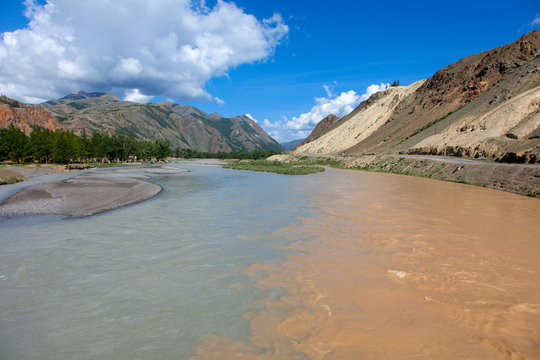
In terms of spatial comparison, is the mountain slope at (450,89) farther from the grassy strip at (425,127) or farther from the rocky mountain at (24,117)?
the rocky mountain at (24,117)

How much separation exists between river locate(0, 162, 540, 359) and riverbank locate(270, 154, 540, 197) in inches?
616

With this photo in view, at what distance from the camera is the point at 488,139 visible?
143ft

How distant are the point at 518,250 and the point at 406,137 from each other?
74.1 meters

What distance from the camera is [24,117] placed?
158 metres

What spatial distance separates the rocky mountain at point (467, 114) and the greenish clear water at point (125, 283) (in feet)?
123

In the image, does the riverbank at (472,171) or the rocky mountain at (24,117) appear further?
the rocky mountain at (24,117)

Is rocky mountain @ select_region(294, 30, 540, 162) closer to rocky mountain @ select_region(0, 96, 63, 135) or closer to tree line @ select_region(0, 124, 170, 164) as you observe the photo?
tree line @ select_region(0, 124, 170, 164)

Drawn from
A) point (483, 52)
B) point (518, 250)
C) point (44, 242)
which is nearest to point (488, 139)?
point (518, 250)

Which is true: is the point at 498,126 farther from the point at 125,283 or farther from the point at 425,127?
the point at 125,283

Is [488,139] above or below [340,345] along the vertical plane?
above

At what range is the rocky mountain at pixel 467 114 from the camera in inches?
1670

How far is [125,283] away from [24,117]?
20150 cm

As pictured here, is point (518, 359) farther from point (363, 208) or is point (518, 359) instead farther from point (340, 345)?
point (363, 208)

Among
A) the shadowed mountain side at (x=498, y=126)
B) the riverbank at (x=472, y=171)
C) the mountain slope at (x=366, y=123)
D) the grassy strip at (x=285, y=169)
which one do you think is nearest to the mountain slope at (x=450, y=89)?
the mountain slope at (x=366, y=123)
